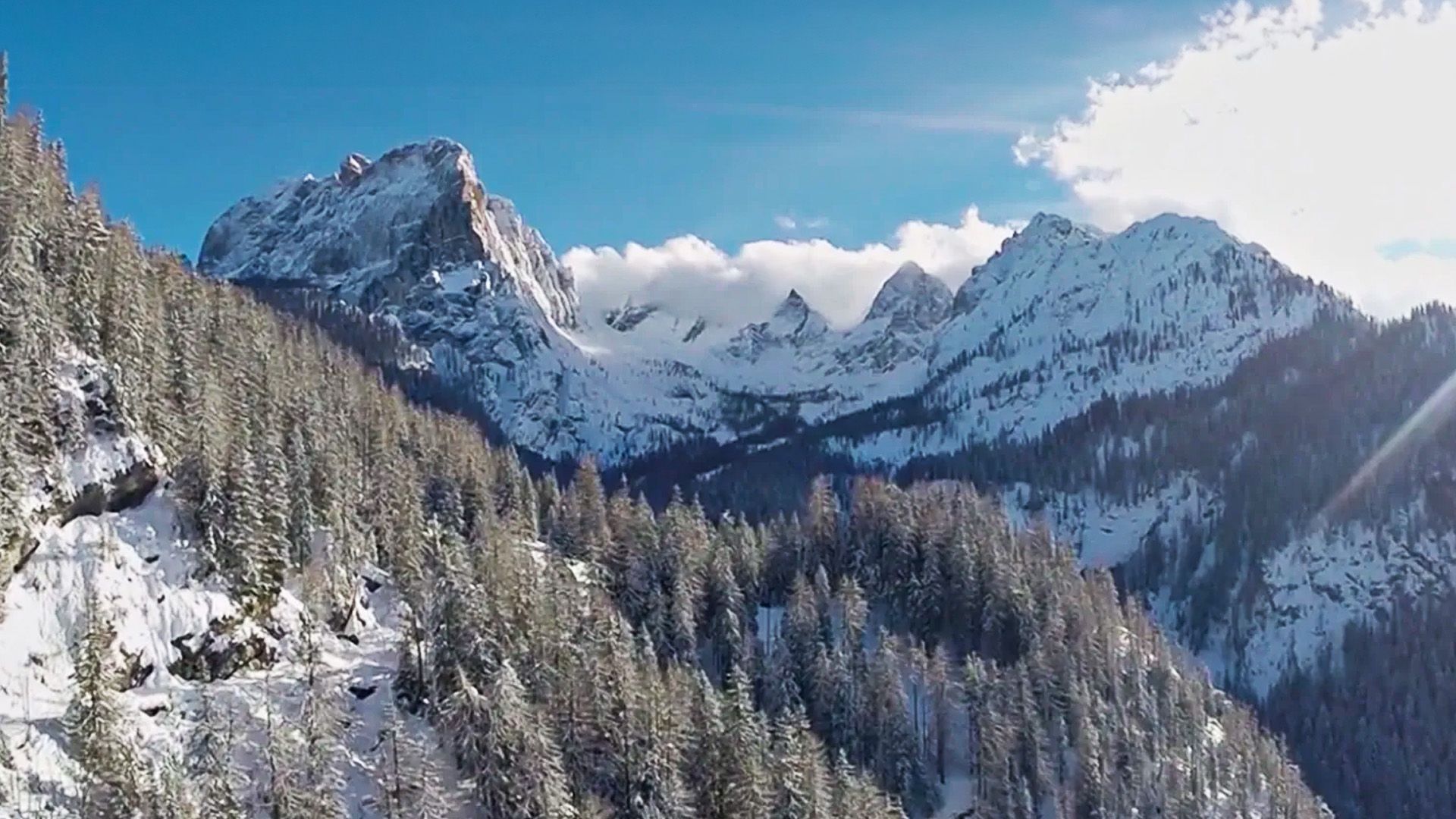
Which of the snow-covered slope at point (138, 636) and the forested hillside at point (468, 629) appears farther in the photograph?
the forested hillside at point (468, 629)

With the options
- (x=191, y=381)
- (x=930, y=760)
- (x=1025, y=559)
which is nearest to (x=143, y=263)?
(x=191, y=381)

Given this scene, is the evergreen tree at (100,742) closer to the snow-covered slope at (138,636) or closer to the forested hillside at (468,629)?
the forested hillside at (468,629)

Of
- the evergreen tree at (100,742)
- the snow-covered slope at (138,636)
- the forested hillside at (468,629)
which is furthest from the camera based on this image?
the forested hillside at (468,629)

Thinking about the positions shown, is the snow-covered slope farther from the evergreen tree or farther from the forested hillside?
the evergreen tree

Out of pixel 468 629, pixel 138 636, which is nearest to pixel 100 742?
pixel 138 636

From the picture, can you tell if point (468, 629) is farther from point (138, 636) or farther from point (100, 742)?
point (100, 742)

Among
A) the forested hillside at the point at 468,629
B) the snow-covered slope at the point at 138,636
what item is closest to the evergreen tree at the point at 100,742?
the forested hillside at the point at 468,629
